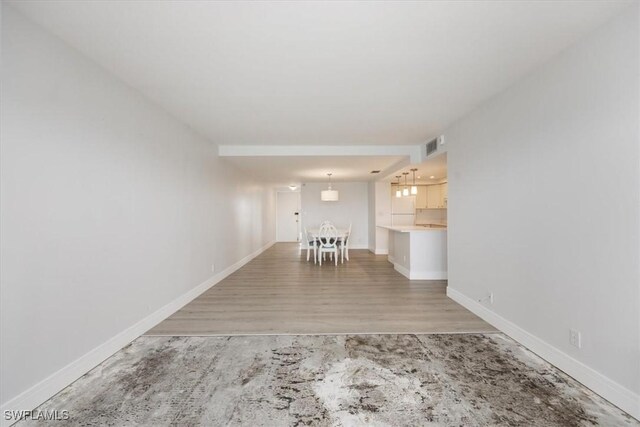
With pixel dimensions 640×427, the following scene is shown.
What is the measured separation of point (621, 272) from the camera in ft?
5.53

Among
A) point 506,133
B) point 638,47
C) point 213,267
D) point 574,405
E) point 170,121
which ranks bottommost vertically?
point 574,405

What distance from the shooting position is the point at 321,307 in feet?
11.6

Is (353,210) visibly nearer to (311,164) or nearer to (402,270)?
(311,164)

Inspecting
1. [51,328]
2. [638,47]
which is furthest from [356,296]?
[638,47]

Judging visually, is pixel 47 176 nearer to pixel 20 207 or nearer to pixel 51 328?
pixel 20 207

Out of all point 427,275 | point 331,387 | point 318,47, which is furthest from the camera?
point 427,275

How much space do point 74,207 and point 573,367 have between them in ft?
12.7

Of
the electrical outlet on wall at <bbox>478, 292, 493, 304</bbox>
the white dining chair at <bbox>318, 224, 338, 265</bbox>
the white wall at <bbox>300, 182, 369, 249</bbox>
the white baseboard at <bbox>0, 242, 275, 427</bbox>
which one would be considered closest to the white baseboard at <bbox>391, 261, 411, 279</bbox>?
the white dining chair at <bbox>318, 224, 338, 265</bbox>

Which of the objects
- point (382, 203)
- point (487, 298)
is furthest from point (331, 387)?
point (382, 203)

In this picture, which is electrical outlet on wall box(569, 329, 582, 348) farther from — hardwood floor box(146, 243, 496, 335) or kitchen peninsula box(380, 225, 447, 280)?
kitchen peninsula box(380, 225, 447, 280)

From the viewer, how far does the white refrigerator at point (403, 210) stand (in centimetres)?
821

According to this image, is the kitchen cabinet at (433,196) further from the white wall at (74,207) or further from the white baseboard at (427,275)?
the white wall at (74,207)

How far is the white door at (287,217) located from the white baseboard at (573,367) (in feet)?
29.9

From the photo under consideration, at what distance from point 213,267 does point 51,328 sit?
9.19ft
